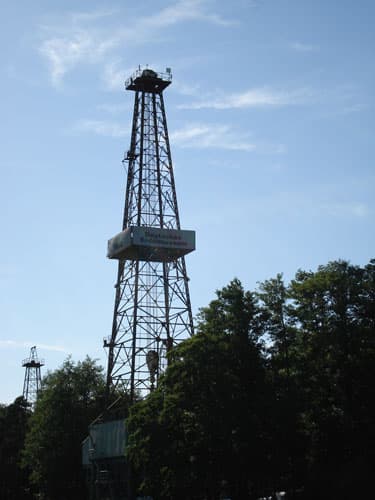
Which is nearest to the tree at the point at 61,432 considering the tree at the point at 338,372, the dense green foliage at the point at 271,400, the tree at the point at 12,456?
the tree at the point at 12,456

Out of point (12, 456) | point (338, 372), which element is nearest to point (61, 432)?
point (12, 456)

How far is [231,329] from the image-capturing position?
157ft

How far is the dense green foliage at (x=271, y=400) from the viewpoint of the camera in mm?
44438

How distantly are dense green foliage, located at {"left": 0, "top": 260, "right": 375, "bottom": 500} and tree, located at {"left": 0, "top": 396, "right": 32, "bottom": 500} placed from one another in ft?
169

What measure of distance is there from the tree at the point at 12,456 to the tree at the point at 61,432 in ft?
52.1

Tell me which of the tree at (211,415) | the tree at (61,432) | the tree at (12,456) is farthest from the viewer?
the tree at (12,456)

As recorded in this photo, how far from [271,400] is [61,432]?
38.1m

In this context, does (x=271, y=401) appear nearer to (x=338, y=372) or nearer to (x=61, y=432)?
(x=338, y=372)

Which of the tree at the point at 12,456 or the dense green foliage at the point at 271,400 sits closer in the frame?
the dense green foliage at the point at 271,400

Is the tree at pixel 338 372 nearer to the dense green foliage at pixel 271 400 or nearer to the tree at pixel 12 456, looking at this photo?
the dense green foliage at pixel 271 400

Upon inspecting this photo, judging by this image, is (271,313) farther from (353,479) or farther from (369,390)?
(353,479)

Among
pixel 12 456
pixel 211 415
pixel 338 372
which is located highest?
pixel 12 456

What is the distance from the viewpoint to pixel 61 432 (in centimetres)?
7738

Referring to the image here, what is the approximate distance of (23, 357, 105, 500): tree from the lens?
76.2 metres
